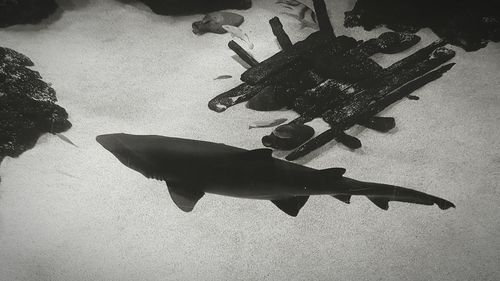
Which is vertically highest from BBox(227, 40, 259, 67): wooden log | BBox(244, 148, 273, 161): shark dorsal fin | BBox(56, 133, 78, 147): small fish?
BBox(244, 148, 273, 161): shark dorsal fin

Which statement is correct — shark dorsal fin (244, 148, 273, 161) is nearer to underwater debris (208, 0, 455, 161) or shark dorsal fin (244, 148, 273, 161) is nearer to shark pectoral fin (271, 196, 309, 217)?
shark pectoral fin (271, 196, 309, 217)

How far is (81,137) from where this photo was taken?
2980 millimetres

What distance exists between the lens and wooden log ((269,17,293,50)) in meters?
4.49

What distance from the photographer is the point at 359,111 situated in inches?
136

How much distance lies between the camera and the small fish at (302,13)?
5082 mm

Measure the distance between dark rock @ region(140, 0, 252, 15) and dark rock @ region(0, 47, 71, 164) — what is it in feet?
8.75

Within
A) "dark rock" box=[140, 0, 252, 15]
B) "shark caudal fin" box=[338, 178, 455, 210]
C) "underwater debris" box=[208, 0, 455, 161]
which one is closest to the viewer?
"shark caudal fin" box=[338, 178, 455, 210]

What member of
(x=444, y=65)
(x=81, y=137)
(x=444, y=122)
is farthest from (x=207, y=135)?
(x=444, y=65)

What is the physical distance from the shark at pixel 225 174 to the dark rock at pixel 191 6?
13.4 feet

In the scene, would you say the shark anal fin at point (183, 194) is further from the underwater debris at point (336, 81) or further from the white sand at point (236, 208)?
the underwater debris at point (336, 81)

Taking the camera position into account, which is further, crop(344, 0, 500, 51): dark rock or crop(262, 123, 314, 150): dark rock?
crop(344, 0, 500, 51): dark rock

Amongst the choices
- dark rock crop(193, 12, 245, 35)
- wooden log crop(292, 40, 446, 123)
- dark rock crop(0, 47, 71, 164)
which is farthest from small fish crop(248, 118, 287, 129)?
dark rock crop(193, 12, 245, 35)

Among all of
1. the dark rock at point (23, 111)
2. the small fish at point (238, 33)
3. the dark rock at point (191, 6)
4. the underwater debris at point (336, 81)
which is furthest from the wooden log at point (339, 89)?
the dark rock at point (191, 6)

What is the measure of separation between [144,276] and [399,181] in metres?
2.23
